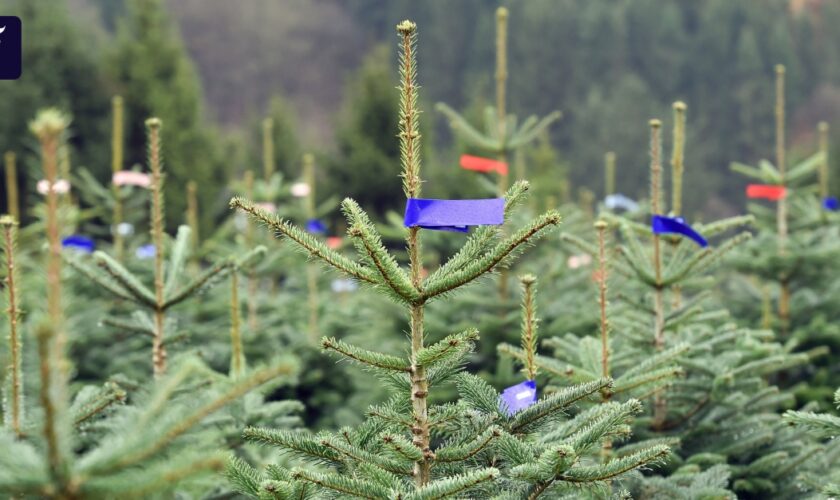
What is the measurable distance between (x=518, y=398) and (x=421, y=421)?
35cm

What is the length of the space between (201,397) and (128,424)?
1391mm

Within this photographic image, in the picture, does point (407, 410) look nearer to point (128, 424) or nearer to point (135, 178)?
point (128, 424)

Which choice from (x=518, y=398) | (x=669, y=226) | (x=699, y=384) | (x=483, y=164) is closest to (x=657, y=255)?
(x=669, y=226)

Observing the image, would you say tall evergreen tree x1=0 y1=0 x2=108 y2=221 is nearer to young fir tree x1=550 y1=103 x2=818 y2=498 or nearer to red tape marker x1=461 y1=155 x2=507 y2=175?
red tape marker x1=461 y1=155 x2=507 y2=175

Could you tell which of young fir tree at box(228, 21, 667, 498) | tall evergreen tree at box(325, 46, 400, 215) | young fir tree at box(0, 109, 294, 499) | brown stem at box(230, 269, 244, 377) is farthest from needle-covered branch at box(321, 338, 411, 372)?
tall evergreen tree at box(325, 46, 400, 215)

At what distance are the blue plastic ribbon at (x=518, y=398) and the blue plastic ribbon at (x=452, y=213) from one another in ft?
1.72

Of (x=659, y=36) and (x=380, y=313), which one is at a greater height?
(x=659, y=36)

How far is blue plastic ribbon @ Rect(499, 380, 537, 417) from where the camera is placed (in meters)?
2.66

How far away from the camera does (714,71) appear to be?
143 ft

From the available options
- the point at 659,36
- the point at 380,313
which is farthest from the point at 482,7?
the point at 380,313

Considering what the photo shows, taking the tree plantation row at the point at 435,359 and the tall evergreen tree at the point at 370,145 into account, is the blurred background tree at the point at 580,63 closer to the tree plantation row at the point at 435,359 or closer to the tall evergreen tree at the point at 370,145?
the tall evergreen tree at the point at 370,145

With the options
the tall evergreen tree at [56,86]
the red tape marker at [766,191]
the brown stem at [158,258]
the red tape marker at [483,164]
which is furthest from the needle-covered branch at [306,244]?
the tall evergreen tree at [56,86]

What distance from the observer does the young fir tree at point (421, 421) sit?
2.34 m

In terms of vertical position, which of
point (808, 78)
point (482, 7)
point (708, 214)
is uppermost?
point (482, 7)
